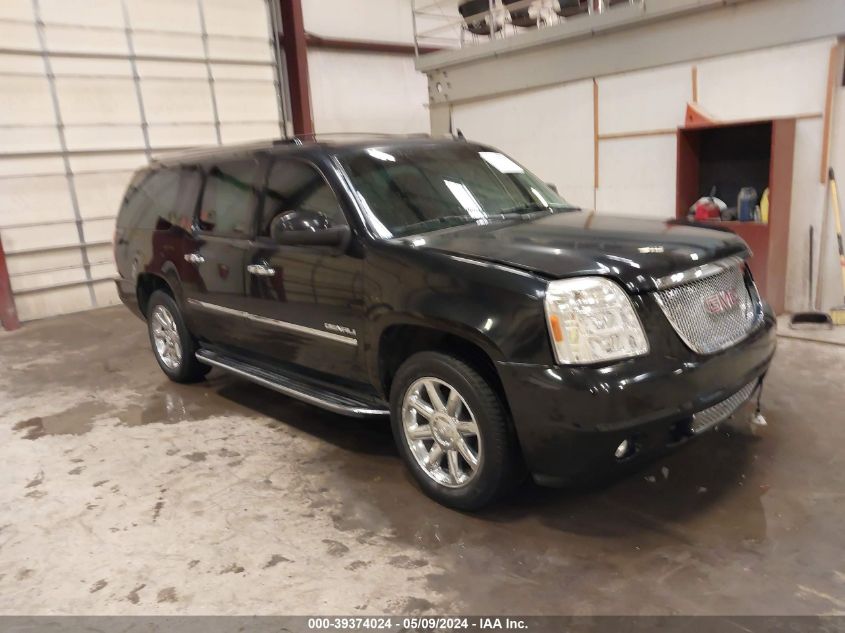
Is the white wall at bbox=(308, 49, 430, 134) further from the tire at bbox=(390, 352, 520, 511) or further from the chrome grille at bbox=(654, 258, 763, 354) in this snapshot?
the chrome grille at bbox=(654, 258, 763, 354)

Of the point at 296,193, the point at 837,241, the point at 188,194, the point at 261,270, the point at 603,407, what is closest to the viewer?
the point at 603,407

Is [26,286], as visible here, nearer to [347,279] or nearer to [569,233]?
[347,279]

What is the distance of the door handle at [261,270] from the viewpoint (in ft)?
12.2

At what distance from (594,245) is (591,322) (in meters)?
0.45

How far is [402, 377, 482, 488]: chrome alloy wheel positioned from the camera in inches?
113

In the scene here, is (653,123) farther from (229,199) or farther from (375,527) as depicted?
(375,527)

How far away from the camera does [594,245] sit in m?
2.78

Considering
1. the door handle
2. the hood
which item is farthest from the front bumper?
the door handle

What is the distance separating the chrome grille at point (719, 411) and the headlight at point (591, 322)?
42cm

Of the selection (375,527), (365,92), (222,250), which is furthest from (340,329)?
(365,92)

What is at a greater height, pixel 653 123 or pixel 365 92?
pixel 365 92

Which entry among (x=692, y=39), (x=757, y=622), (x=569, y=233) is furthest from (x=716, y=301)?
(x=692, y=39)

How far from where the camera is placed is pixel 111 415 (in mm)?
4594

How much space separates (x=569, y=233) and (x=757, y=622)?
169 centimetres
